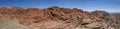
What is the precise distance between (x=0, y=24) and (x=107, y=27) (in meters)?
15.9

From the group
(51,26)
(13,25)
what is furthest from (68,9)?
(13,25)

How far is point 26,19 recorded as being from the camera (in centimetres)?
3628

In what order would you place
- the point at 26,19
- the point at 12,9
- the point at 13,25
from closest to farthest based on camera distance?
the point at 13,25 → the point at 26,19 → the point at 12,9

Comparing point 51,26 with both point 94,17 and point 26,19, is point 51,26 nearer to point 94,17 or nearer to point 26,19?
point 26,19

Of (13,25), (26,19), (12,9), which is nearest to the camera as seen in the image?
(13,25)

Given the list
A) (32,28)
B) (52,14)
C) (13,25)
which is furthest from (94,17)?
(13,25)

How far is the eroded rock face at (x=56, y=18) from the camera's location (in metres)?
35.4

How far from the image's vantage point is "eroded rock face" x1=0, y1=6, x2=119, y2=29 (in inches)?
1393

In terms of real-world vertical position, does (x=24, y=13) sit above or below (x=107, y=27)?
above

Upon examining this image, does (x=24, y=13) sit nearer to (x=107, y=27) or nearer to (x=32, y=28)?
(x=32, y=28)

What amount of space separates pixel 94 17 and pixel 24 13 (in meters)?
10.6

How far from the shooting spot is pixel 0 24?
33.8m

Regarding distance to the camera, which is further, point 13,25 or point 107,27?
point 107,27

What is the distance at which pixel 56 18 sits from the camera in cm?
3731
